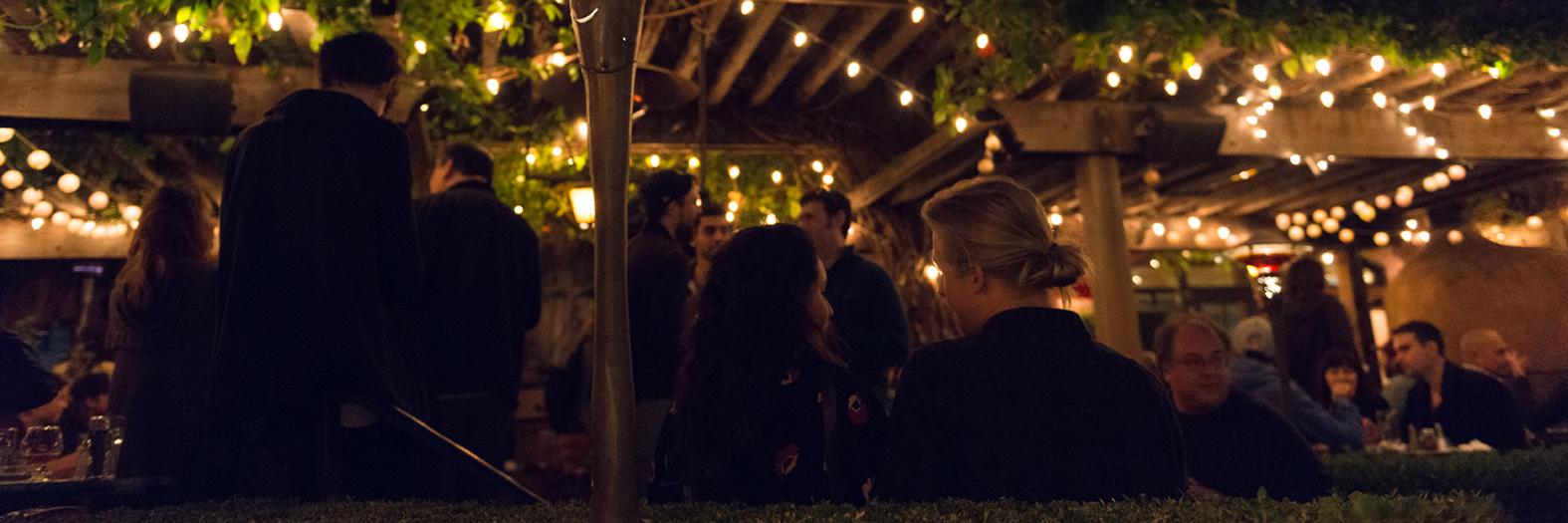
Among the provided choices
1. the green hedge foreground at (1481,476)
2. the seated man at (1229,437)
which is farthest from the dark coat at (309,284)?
the green hedge foreground at (1481,476)

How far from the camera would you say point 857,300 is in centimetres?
367

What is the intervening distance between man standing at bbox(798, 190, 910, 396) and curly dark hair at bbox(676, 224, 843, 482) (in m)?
0.97

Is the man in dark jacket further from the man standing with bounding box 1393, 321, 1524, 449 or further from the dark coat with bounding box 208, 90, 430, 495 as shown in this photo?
the man standing with bounding box 1393, 321, 1524, 449

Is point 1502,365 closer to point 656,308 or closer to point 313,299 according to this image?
point 656,308

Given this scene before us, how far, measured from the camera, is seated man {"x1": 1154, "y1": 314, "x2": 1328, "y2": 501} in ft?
9.18

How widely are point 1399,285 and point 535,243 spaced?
10223 mm

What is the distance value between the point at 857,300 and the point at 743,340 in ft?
4.45

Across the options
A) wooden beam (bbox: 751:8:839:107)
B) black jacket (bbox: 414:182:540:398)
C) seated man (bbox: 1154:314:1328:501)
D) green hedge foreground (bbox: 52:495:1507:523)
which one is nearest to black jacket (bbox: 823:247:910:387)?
seated man (bbox: 1154:314:1328:501)

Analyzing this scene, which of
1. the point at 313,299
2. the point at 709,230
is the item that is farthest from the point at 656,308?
the point at 313,299

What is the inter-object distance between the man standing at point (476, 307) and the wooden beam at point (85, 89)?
2.29 m

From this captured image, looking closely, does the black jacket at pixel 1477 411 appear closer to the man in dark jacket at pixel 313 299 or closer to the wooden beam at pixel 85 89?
the man in dark jacket at pixel 313 299

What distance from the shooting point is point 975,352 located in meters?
1.84

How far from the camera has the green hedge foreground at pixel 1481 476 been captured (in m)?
2.84

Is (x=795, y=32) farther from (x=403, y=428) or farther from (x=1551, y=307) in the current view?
(x=1551, y=307)
